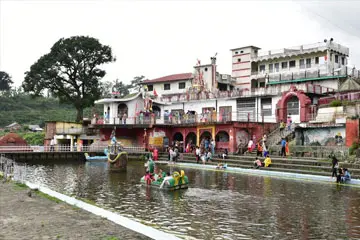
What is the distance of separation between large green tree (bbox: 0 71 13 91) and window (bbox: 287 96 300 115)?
89439 millimetres

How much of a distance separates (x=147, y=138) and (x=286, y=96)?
17073 millimetres

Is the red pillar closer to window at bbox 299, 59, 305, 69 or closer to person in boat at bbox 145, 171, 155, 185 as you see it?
person in boat at bbox 145, 171, 155, 185

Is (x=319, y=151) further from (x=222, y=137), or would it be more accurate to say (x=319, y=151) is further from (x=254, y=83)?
(x=254, y=83)

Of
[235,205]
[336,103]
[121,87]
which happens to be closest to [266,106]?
[336,103]

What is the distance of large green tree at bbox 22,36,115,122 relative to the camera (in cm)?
5931

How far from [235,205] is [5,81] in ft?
345

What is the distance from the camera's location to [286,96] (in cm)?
4059

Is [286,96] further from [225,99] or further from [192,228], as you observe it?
[192,228]

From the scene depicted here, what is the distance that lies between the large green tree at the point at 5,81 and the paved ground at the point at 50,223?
102 m

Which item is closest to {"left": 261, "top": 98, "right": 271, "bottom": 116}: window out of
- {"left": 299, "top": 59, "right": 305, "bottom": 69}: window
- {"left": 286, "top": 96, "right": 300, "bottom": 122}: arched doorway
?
{"left": 286, "top": 96, "right": 300, "bottom": 122}: arched doorway

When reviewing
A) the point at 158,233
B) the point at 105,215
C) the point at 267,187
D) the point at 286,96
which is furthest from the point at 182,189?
the point at 286,96

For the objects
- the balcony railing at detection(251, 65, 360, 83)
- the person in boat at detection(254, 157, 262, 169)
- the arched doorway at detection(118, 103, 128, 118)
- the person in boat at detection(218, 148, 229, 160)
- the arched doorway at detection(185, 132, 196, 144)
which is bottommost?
the person in boat at detection(254, 157, 262, 169)

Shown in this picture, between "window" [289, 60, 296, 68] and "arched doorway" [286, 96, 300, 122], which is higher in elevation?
"window" [289, 60, 296, 68]

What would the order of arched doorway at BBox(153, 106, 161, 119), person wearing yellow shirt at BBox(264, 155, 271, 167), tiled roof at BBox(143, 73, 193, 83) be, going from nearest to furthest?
1. person wearing yellow shirt at BBox(264, 155, 271, 167)
2. arched doorway at BBox(153, 106, 161, 119)
3. tiled roof at BBox(143, 73, 193, 83)
